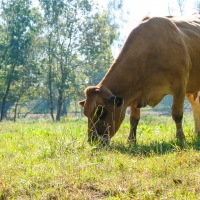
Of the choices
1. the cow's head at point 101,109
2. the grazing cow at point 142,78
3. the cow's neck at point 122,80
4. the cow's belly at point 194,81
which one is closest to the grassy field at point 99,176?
the cow's head at point 101,109

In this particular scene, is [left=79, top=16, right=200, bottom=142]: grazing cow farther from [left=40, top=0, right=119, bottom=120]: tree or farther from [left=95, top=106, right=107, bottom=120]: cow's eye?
[left=40, top=0, right=119, bottom=120]: tree

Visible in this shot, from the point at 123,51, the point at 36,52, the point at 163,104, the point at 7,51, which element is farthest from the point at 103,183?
the point at 163,104

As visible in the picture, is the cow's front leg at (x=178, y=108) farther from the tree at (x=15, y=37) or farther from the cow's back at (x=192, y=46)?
the tree at (x=15, y=37)

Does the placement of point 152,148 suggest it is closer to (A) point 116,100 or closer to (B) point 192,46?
(A) point 116,100

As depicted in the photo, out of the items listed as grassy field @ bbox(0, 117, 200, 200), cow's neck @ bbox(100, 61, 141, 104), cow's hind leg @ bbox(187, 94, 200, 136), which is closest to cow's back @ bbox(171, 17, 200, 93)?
cow's hind leg @ bbox(187, 94, 200, 136)

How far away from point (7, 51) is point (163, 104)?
2268 inches

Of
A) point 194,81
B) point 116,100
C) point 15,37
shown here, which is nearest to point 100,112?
point 116,100

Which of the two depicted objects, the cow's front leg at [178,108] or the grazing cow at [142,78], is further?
the cow's front leg at [178,108]

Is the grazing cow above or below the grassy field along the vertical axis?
above

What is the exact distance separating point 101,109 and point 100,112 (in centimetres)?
7

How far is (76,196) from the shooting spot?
377 cm

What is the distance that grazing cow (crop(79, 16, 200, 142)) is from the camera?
733cm

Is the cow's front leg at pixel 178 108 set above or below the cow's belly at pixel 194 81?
below

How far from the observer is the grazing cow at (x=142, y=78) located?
289 inches
